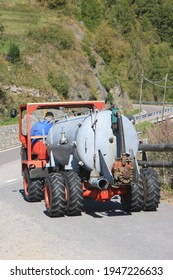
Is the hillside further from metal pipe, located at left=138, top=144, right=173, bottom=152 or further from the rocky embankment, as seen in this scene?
metal pipe, located at left=138, top=144, right=173, bottom=152

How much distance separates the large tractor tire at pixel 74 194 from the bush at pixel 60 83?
147ft

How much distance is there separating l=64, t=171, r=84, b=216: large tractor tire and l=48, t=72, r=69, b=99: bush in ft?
147

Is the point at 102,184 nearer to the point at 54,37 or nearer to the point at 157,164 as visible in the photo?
the point at 157,164

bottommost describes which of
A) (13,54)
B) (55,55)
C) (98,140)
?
(98,140)

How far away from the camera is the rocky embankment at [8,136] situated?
128ft

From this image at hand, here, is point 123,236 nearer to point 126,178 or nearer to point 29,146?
point 126,178

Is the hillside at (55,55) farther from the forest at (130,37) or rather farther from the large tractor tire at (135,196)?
the large tractor tire at (135,196)

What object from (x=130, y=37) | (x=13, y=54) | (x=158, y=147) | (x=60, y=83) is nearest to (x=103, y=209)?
(x=158, y=147)

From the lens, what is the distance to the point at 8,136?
4016cm

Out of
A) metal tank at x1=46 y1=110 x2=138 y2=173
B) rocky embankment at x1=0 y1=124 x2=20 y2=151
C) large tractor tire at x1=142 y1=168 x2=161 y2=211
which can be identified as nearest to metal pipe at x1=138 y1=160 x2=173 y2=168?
large tractor tire at x1=142 y1=168 x2=161 y2=211

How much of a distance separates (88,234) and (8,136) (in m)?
30.2

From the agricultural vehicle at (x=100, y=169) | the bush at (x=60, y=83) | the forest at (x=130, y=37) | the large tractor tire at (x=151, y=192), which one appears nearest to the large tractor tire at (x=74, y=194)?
the agricultural vehicle at (x=100, y=169)

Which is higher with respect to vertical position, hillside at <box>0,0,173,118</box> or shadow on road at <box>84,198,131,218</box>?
hillside at <box>0,0,173,118</box>

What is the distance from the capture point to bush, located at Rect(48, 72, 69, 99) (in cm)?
5664
